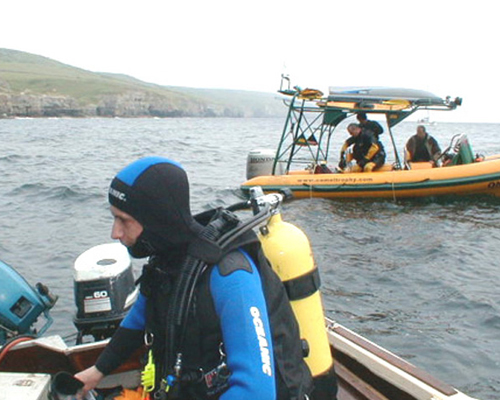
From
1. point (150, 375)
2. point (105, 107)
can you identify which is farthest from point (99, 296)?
point (105, 107)

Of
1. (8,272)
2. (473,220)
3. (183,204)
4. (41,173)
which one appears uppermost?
(183,204)

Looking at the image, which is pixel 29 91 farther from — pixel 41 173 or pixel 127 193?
pixel 127 193

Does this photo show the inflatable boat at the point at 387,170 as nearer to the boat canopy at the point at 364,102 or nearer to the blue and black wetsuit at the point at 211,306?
the boat canopy at the point at 364,102

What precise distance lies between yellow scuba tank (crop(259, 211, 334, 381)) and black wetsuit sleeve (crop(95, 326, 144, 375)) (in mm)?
772

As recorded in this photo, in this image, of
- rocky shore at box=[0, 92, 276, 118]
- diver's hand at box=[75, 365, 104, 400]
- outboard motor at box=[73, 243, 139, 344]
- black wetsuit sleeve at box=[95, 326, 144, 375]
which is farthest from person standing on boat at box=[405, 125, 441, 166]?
rocky shore at box=[0, 92, 276, 118]

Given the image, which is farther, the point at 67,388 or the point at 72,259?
the point at 72,259

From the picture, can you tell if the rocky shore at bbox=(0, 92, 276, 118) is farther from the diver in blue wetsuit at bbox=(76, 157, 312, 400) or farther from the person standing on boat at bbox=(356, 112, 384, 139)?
the diver in blue wetsuit at bbox=(76, 157, 312, 400)

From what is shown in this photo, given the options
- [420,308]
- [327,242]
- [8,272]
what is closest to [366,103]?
[327,242]

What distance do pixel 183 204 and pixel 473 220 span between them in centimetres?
1060

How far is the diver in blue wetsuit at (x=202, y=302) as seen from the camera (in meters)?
1.80

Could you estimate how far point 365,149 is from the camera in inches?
516

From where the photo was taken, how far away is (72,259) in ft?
28.0

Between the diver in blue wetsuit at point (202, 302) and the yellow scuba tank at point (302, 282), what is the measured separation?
0.44 meters

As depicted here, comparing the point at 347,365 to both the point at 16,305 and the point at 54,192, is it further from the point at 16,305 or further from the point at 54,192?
the point at 54,192
